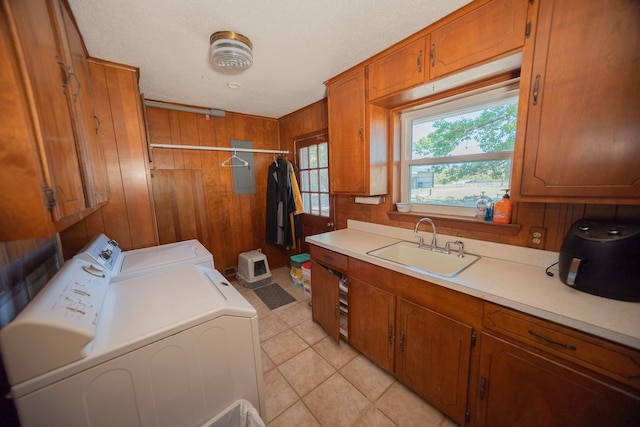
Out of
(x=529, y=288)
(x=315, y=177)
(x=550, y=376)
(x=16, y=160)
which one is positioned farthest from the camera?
(x=315, y=177)

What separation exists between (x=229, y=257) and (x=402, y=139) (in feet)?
8.69

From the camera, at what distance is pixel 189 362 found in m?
0.92

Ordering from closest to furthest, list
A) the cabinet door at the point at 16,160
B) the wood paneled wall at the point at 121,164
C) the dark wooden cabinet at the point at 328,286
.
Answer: the cabinet door at the point at 16,160 < the wood paneled wall at the point at 121,164 < the dark wooden cabinet at the point at 328,286

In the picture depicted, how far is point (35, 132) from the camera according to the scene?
23.2 inches

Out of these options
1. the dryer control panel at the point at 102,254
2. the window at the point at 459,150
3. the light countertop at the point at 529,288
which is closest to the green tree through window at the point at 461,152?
the window at the point at 459,150

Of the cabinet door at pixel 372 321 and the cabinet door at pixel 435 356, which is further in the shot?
the cabinet door at pixel 372 321

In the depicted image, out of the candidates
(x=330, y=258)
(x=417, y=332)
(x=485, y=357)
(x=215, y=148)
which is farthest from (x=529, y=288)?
(x=215, y=148)

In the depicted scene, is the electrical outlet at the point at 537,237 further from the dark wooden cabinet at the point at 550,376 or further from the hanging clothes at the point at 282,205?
the hanging clothes at the point at 282,205

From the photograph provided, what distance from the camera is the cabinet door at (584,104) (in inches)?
34.4

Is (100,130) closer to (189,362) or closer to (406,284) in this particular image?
(189,362)

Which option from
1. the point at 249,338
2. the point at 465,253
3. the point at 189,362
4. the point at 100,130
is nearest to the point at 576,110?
the point at 465,253

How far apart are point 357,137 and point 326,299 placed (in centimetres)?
140

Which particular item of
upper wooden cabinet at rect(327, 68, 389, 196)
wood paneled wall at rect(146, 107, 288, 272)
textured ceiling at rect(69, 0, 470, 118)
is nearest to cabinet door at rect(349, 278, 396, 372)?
upper wooden cabinet at rect(327, 68, 389, 196)

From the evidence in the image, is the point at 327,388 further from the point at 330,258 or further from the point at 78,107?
the point at 78,107
